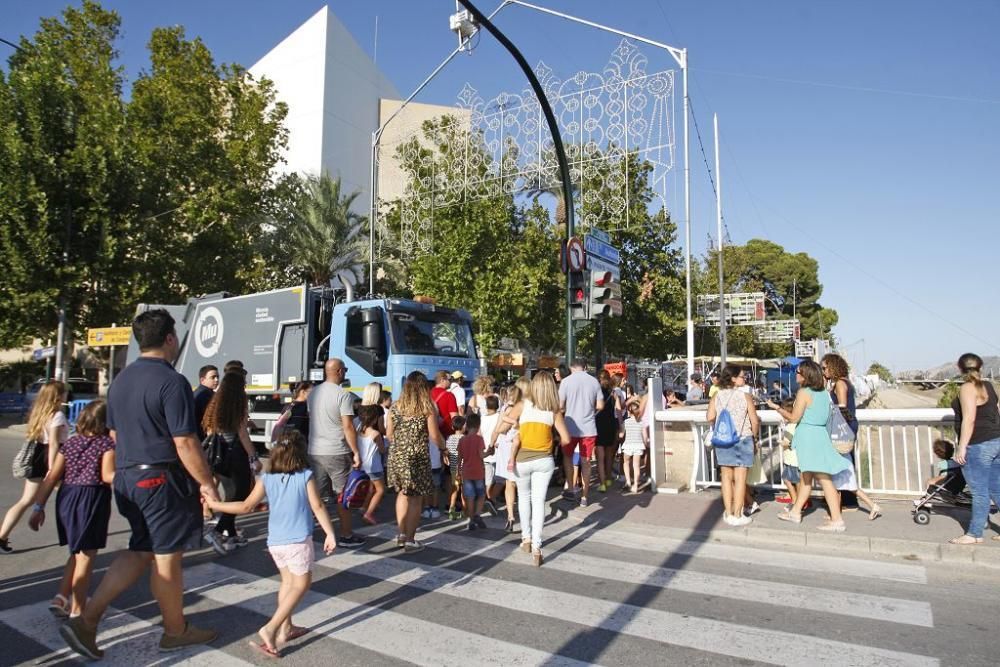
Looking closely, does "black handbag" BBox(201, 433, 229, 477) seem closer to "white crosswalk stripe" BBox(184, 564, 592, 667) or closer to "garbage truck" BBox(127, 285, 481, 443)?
"white crosswalk stripe" BBox(184, 564, 592, 667)

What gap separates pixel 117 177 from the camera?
850 inches

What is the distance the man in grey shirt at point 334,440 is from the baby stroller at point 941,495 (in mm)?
5726

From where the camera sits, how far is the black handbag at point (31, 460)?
620cm

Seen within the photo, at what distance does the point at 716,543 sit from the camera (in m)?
6.95

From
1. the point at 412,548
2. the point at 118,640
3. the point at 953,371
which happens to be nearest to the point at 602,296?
the point at 412,548

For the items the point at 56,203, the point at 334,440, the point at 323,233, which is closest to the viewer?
the point at 334,440

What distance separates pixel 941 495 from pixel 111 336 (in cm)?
1914

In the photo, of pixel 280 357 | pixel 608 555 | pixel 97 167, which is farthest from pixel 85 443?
pixel 97 167

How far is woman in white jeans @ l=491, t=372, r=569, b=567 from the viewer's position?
245 inches

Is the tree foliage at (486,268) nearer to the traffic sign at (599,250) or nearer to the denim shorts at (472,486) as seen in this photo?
the traffic sign at (599,250)

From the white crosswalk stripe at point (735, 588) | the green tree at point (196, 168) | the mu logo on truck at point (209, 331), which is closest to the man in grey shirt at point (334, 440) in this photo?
the white crosswalk stripe at point (735, 588)

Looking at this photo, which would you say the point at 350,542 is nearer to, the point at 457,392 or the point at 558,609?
the point at 558,609

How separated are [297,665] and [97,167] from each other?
21.8m

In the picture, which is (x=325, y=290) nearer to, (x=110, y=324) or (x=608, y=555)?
(x=608, y=555)
